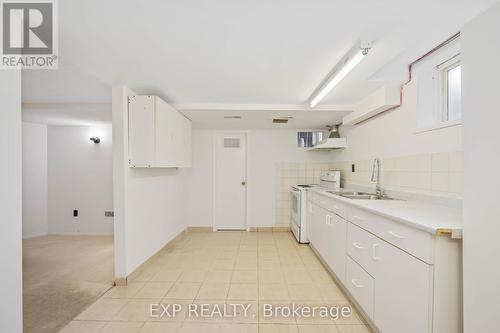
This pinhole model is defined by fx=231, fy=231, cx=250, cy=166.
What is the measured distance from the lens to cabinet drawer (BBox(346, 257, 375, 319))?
5.82 ft

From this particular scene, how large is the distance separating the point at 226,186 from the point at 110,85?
9.52 feet

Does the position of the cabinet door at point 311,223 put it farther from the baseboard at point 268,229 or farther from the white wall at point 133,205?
the white wall at point 133,205

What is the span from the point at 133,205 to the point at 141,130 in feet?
2.87

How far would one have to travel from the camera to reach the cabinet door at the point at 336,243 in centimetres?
235

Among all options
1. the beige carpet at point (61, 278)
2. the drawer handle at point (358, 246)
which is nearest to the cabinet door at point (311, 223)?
the drawer handle at point (358, 246)

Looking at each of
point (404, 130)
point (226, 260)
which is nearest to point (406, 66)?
point (404, 130)

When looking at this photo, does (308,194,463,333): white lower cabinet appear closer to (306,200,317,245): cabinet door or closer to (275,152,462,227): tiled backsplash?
(275,152,462,227): tiled backsplash

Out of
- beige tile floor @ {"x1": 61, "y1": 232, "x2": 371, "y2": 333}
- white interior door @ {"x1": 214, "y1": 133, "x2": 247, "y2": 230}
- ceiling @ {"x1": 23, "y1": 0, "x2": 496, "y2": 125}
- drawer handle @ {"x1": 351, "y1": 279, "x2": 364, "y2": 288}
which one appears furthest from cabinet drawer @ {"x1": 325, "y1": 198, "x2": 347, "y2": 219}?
white interior door @ {"x1": 214, "y1": 133, "x2": 247, "y2": 230}

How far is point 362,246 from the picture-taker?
76.0 inches

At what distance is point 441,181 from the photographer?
1940 millimetres

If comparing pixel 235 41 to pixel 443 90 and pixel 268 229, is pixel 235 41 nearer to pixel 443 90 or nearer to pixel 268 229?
pixel 443 90

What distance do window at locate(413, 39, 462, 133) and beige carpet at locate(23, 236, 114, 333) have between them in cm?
369

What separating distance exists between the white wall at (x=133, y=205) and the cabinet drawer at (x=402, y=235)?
2399 millimetres

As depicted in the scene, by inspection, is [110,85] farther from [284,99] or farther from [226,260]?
[226,260]
